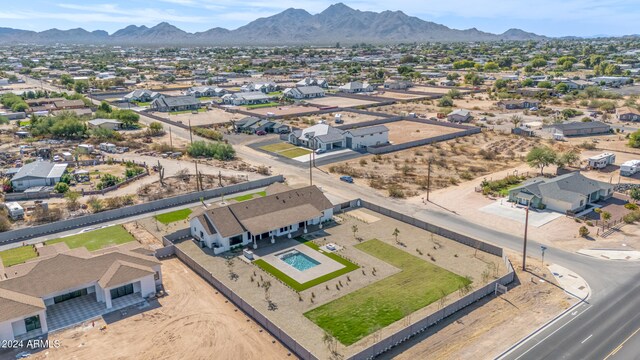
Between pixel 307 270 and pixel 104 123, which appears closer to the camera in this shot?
pixel 307 270

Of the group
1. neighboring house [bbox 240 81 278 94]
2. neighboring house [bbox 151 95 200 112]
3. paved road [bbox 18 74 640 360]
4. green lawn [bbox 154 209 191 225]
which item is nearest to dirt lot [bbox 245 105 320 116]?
neighboring house [bbox 151 95 200 112]

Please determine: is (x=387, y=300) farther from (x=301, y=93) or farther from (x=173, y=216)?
(x=301, y=93)

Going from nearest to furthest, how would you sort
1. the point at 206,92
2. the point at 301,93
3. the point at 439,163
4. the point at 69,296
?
the point at 69,296 → the point at 439,163 → the point at 301,93 → the point at 206,92

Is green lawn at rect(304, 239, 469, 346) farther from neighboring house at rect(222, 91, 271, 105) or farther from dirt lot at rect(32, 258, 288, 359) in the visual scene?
neighboring house at rect(222, 91, 271, 105)

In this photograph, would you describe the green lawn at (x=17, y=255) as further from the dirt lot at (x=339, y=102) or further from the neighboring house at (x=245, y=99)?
the dirt lot at (x=339, y=102)

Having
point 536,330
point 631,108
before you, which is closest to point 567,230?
point 536,330

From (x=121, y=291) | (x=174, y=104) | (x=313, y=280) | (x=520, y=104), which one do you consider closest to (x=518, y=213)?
(x=313, y=280)

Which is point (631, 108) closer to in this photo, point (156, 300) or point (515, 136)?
point (515, 136)
